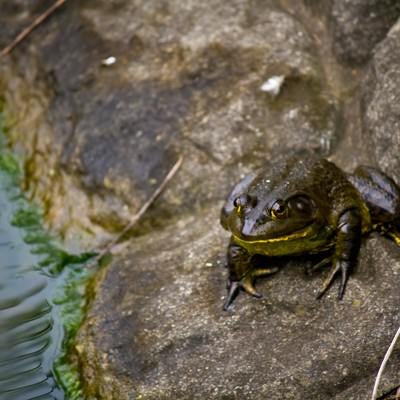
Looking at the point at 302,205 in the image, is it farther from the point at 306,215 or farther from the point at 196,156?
the point at 196,156

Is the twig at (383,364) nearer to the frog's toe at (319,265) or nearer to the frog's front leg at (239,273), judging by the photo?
the frog's toe at (319,265)

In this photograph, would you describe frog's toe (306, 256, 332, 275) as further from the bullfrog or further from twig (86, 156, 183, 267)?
twig (86, 156, 183, 267)

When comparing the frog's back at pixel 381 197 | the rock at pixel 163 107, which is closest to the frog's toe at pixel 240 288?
the frog's back at pixel 381 197

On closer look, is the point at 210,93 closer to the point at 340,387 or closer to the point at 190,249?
the point at 190,249

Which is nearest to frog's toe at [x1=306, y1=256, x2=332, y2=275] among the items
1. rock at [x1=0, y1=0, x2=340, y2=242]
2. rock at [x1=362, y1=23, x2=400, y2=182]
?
rock at [x1=362, y1=23, x2=400, y2=182]

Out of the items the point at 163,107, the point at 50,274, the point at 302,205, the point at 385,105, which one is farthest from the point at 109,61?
the point at 302,205

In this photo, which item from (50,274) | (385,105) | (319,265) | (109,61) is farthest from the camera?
(109,61)
